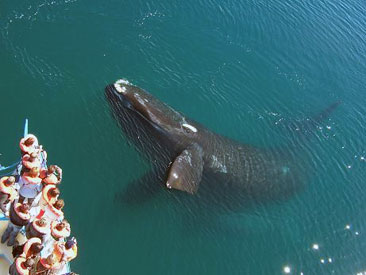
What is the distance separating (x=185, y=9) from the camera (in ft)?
108

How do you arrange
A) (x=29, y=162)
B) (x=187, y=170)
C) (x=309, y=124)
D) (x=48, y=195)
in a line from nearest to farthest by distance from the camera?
(x=48, y=195) → (x=29, y=162) → (x=187, y=170) → (x=309, y=124)

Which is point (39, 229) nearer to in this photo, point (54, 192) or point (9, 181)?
point (54, 192)

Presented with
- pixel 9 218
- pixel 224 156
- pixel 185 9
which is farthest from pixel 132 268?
pixel 185 9

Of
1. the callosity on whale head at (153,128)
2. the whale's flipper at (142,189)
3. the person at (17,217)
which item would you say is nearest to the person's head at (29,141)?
the person at (17,217)

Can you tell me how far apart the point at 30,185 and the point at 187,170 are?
315 inches

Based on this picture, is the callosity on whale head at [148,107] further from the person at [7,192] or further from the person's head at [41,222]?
the person's head at [41,222]

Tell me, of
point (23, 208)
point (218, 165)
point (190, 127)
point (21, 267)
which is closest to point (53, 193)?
point (23, 208)

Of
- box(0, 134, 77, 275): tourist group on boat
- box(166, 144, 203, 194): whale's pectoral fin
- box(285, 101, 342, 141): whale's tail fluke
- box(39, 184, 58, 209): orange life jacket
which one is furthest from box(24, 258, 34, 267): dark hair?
box(285, 101, 342, 141): whale's tail fluke

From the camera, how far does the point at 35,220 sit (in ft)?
51.1

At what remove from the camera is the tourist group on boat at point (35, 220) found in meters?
14.9

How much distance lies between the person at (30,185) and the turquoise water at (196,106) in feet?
11.5

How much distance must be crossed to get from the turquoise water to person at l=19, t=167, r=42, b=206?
3.51m

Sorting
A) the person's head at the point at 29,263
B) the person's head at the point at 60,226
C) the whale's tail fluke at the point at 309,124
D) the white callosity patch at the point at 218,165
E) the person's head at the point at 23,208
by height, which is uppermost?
the whale's tail fluke at the point at 309,124

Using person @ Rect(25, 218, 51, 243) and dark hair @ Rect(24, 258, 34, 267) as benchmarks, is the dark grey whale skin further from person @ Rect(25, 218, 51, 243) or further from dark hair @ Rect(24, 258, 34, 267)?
dark hair @ Rect(24, 258, 34, 267)
